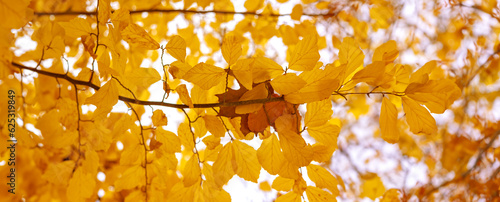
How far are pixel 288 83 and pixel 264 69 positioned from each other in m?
0.06

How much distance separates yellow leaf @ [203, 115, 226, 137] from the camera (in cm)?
74

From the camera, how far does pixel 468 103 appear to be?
2.72 meters

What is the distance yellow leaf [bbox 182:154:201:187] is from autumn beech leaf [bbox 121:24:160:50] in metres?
0.31

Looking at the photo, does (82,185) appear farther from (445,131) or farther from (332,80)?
(445,131)

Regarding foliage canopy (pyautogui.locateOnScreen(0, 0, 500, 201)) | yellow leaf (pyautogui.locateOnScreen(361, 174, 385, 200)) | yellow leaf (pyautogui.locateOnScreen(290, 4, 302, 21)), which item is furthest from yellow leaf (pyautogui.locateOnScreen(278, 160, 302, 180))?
yellow leaf (pyautogui.locateOnScreen(361, 174, 385, 200))

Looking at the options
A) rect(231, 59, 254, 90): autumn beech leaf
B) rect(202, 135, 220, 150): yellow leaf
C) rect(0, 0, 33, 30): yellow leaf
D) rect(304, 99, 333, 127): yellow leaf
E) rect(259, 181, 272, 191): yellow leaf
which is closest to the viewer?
rect(0, 0, 33, 30): yellow leaf

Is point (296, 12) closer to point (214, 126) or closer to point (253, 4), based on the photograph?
point (253, 4)

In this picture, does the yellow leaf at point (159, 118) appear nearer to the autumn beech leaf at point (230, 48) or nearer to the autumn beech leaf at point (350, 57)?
the autumn beech leaf at point (230, 48)

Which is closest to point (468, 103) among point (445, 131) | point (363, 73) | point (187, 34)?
point (445, 131)

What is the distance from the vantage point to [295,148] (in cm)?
63

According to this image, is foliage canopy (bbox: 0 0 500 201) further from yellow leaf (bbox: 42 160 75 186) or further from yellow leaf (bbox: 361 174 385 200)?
yellow leaf (bbox: 361 174 385 200)

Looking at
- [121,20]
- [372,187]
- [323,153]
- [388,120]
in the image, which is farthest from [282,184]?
[372,187]

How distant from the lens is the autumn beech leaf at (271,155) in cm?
67

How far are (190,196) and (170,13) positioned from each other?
1.00 meters
